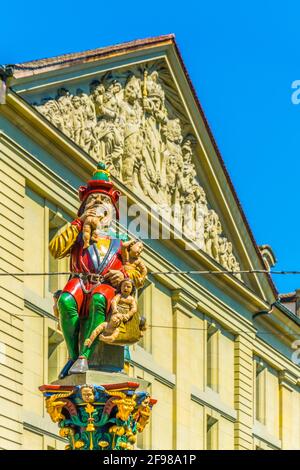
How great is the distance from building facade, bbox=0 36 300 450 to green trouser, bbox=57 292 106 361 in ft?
64.9

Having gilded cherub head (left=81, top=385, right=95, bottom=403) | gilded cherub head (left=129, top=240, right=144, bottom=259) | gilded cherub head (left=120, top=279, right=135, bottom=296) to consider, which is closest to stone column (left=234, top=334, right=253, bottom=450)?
gilded cherub head (left=129, top=240, right=144, bottom=259)

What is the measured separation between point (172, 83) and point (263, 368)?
14535mm

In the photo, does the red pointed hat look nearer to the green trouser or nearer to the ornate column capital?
the green trouser

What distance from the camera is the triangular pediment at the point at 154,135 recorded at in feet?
152

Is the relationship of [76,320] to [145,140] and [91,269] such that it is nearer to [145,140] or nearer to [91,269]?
[91,269]

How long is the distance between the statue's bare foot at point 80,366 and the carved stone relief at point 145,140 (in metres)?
27.2

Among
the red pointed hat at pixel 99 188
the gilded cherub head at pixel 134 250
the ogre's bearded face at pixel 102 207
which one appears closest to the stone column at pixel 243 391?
the red pointed hat at pixel 99 188

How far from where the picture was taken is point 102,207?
63.6ft

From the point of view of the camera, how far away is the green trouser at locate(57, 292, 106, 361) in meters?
18.2

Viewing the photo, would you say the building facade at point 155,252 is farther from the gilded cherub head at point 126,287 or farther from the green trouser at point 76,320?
the green trouser at point 76,320

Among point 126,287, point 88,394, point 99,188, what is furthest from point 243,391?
point 88,394

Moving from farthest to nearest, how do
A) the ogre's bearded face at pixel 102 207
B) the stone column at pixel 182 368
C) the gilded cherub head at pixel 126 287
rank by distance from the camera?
1. the stone column at pixel 182 368
2. the ogre's bearded face at pixel 102 207
3. the gilded cherub head at pixel 126 287

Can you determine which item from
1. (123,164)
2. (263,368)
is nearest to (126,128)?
(123,164)

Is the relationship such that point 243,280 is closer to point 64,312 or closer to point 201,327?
point 201,327
